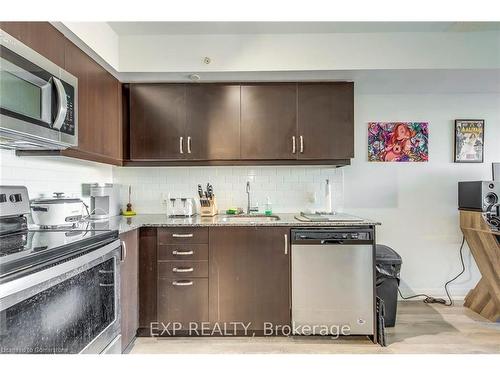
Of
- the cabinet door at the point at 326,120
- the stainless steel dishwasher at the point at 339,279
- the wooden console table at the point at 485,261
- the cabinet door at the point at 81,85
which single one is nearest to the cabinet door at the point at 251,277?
the stainless steel dishwasher at the point at 339,279

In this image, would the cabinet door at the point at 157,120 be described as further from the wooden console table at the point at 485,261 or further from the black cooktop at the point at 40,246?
the wooden console table at the point at 485,261

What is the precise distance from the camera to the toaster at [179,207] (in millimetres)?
2748

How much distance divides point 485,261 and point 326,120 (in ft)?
6.06

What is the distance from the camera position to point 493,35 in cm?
240

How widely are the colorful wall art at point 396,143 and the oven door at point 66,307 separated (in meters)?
2.55

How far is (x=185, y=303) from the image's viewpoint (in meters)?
2.35

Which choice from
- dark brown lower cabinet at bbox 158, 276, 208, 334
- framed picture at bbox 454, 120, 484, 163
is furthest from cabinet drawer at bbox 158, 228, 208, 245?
framed picture at bbox 454, 120, 484, 163

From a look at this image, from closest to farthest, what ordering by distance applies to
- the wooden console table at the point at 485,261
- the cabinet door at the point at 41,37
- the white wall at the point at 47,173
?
the cabinet door at the point at 41,37 → the white wall at the point at 47,173 → the wooden console table at the point at 485,261

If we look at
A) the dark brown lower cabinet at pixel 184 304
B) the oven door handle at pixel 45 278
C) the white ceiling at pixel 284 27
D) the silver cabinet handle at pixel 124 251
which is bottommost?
the dark brown lower cabinet at pixel 184 304

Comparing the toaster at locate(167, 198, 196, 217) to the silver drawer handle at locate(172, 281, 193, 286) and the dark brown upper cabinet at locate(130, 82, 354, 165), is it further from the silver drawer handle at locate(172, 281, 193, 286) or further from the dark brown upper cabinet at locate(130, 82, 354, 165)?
the silver drawer handle at locate(172, 281, 193, 286)

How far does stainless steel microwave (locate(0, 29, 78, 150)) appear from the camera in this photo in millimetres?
1294

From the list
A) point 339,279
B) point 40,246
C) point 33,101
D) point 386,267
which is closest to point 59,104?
point 33,101

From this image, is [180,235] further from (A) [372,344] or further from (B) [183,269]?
(A) [372,344]

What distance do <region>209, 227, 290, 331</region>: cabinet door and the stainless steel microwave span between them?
4.14 feet
